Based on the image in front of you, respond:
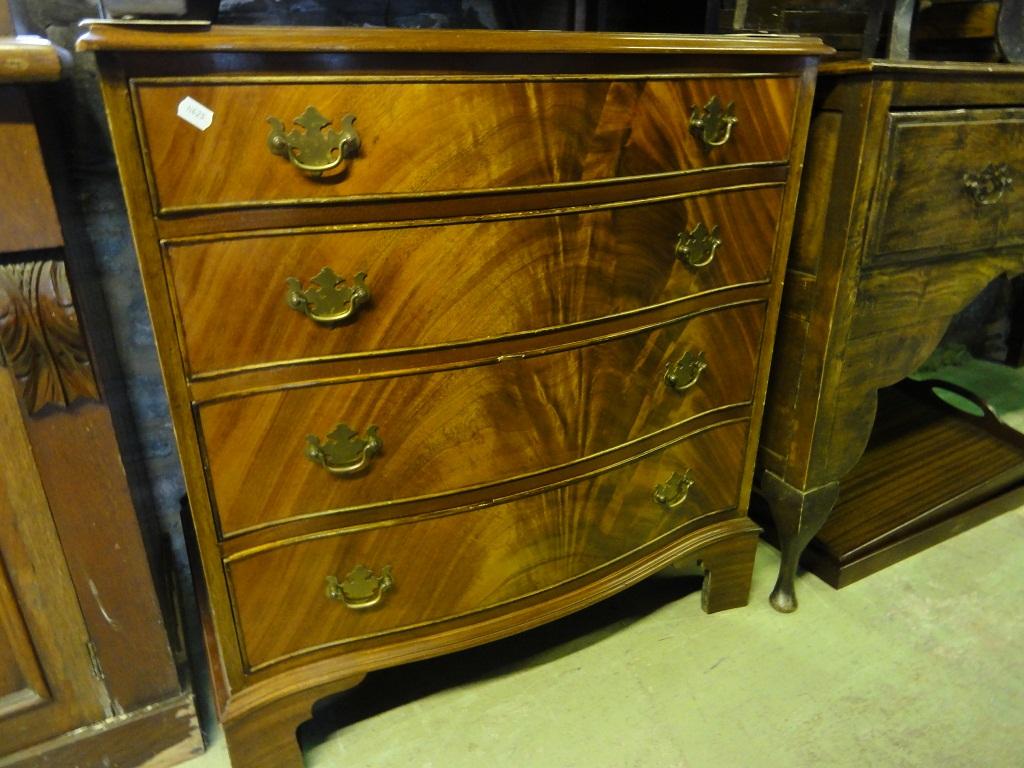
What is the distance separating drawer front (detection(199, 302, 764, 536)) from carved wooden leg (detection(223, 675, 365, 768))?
0.97ft

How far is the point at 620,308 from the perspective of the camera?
41.6 inches

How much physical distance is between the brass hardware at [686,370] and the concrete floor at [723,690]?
547mm

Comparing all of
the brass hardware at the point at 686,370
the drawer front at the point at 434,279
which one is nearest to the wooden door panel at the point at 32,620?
the drawer front at the point at 434,279

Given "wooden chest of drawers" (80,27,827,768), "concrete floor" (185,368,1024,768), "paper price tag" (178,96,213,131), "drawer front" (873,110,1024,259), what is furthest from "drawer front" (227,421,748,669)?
"paper price tag" (178,96,213,131)

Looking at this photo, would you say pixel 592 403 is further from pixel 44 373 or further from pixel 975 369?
pixel 975 369

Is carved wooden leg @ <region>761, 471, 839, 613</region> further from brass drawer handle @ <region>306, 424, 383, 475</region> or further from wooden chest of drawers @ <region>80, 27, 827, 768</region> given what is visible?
brass drawer handle @ <region>306, 424, 383, 475</region>

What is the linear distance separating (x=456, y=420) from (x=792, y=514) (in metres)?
0.75

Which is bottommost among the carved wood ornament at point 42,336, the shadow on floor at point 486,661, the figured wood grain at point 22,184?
the shadow on floor at point 486,661

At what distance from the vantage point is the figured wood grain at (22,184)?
2.59 ft

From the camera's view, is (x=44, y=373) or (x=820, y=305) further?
(x=820, y=305)

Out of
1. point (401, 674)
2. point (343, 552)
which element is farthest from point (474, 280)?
point (401, 674)

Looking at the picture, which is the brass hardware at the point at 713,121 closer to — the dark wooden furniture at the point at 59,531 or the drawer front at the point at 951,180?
the drawer front at the point at 951,180

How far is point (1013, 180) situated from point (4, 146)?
1.55 meters

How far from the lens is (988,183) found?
1253 millimetres
